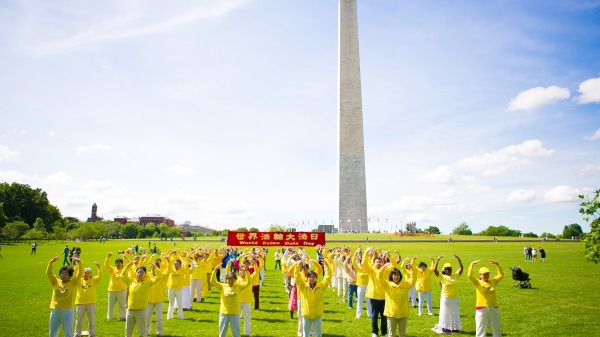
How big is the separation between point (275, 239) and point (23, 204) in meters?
70.8

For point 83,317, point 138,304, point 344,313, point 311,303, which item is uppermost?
point 311,303

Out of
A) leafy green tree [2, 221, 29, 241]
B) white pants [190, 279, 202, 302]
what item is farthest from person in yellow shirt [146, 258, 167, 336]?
leafy green tree [2, 221, 29, 241]

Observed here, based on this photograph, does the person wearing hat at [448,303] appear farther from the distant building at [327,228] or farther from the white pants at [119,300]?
the distant building at [327,228]

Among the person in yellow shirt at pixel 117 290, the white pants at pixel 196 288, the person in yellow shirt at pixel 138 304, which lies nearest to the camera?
the person in yellow shirt at pixel 138 304

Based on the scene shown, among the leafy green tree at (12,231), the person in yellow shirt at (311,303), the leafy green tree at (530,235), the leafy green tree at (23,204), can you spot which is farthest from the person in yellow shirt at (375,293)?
the leafy green tree at (530,235)

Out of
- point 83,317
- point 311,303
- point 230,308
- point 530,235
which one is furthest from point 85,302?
point 530,235

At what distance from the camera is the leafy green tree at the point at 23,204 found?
240ft

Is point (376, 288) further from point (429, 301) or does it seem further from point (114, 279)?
point (114, 279)

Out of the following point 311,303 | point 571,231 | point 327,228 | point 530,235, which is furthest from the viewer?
point 571,231

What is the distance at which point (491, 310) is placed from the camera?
8391mm

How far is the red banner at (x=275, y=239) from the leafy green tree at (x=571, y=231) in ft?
322

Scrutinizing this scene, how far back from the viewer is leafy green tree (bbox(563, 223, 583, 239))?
328 feet

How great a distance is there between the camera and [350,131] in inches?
2635

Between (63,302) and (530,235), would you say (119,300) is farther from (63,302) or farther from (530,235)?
(530,235)
